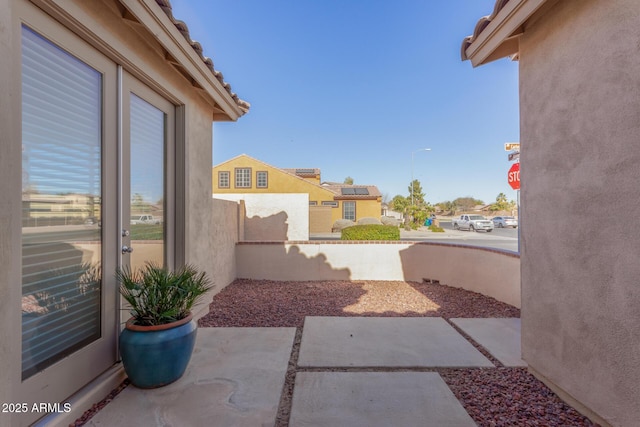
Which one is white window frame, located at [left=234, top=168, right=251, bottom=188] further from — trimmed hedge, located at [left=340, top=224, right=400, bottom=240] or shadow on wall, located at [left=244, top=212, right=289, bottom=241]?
trimmed hedge, located at [left=340, top=224, right=400, bottom=240]

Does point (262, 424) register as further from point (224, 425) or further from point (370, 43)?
point (370, 43)

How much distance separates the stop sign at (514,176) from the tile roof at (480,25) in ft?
9.24

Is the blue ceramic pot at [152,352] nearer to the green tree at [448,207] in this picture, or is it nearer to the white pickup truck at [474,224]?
the white pickup truck at [474,224]

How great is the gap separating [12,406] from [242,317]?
2797mm

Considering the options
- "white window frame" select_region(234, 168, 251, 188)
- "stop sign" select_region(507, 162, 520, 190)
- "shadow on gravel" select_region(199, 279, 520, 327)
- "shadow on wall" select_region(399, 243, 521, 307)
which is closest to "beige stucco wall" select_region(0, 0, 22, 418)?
"shadow on gravel" select_region(199, 279, 520, 327)

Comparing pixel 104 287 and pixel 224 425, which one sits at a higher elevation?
pixel 104 287

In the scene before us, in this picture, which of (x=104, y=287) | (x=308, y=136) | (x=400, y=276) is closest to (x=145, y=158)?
(x=104, y=287)

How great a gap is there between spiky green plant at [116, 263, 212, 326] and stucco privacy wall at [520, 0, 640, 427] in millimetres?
3235

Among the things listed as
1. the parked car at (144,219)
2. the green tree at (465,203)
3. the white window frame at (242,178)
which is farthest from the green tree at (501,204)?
the parked car at (144,219)

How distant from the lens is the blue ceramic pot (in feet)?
7.77

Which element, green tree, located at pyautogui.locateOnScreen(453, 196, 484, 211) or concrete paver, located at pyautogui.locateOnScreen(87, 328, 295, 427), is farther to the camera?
green tree, located at pyautogui.locateOnScreen(453, 196, 484, 211)

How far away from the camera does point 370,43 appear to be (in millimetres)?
10344

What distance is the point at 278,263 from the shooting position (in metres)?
6.99

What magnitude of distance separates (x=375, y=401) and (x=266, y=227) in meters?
7.51
